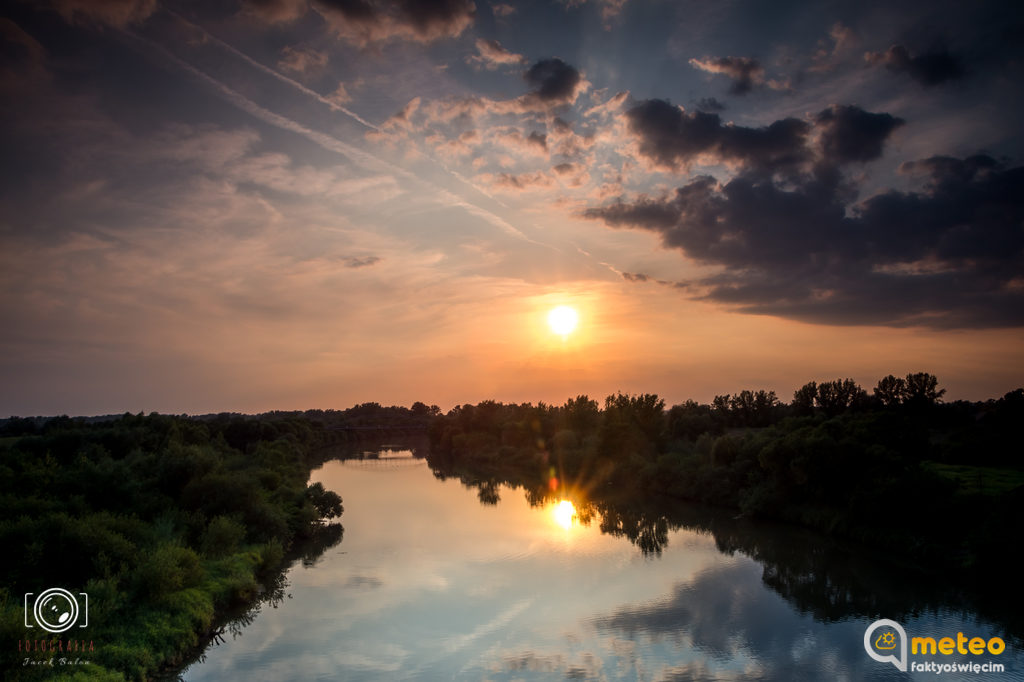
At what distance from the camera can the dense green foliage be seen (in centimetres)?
1747

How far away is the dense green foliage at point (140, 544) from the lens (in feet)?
57.3

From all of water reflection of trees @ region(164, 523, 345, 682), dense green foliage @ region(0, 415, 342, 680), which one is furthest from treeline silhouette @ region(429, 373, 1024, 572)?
dense green foliage @ region(0, 415, 342, 680)

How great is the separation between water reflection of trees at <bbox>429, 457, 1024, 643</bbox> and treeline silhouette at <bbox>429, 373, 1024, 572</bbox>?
1.68 metres

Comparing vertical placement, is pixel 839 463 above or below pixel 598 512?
above

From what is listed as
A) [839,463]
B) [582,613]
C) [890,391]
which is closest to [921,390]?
[890,391]

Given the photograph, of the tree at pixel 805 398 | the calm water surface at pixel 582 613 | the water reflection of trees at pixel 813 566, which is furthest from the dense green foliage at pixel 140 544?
the tree at pixel 805 398

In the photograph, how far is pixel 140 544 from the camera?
23750 millimetres

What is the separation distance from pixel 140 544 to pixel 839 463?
37.3 meters

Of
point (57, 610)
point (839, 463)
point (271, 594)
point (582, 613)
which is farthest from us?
point (839, 463)

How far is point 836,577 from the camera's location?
2914 cm

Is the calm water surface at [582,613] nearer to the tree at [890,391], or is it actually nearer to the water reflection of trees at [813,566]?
the water reflection of trees at [813,566]

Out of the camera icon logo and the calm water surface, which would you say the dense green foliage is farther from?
the calm water surface

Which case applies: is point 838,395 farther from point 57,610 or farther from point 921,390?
point 57,610

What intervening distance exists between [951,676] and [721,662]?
687 cm
